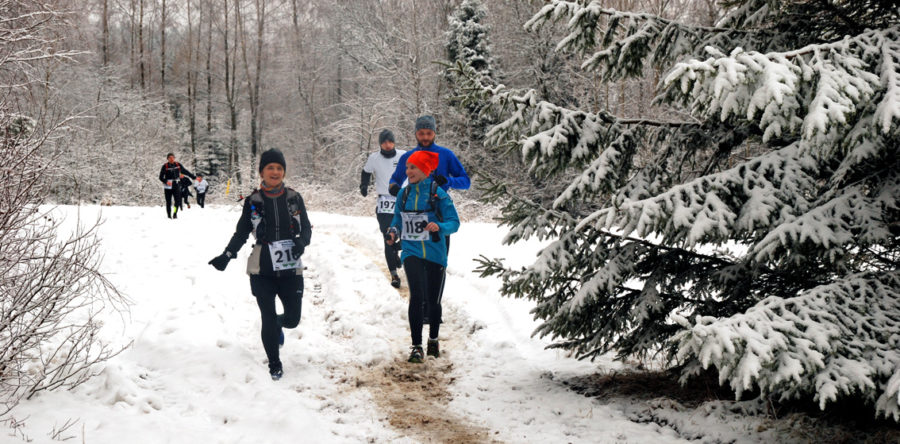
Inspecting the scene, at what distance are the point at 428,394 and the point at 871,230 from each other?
356 centimetres

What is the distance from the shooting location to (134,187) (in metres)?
27.5

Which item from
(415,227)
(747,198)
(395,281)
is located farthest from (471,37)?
(747,198)

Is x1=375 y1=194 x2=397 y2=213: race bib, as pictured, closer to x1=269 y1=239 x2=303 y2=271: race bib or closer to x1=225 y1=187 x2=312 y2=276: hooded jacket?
x1=225 y1=187 x2=312 y2=276: hooded jacket

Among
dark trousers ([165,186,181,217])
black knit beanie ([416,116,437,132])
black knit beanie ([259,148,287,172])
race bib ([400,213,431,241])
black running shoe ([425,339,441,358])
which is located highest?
black knit beanie ([416,116,437,132])

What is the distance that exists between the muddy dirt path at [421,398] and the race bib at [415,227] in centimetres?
129

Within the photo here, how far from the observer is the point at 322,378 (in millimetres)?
5445

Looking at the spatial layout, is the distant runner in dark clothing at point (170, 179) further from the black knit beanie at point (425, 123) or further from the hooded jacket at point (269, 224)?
the hooded jacket at point (269, 224)

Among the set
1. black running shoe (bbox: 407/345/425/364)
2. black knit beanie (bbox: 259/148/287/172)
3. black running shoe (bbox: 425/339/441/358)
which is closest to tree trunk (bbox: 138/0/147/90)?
black knit beanie (bbox: 259/148/287/172)

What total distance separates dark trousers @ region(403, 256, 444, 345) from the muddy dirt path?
361 mm

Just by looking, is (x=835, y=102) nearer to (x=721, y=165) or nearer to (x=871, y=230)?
(x=871, y=230)

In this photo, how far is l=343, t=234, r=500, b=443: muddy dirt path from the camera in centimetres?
438

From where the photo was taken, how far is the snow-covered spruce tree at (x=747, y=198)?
9.21ft

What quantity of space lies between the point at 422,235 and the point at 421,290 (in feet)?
1.90

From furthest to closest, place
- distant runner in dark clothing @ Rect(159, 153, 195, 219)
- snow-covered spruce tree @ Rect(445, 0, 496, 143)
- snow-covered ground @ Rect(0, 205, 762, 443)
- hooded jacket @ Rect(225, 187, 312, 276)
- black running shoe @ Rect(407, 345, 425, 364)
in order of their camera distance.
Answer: snow-covered spruce tree @ Rect(445, 0, 496, 143) → distant runner in dark clothing @ Rect(159, 153, 195, 219) → black running shoe @ Rect(407, 345, 425, 364) → hooded jacket @ Rect(225, 187, 312, 276) → snow-covered ground @ Rect(0, 205, 762, 443)
